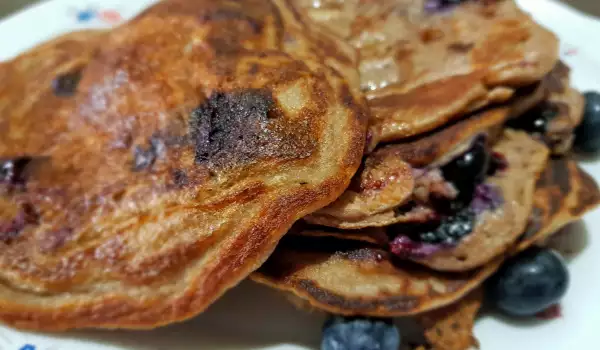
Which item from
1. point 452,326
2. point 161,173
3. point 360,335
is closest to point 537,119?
point 452,326

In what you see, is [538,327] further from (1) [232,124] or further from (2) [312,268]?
(1) [232,124]

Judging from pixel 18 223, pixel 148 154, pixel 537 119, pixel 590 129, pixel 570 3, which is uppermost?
pixel 18 223

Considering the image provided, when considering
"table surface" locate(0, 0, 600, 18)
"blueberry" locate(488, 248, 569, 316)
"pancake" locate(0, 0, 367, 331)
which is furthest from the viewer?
"table surface" locate(0, 0, 600, 18)

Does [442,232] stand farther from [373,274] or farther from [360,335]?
[360,335]

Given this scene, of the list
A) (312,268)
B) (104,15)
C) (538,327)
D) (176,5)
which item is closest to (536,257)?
(538,327)

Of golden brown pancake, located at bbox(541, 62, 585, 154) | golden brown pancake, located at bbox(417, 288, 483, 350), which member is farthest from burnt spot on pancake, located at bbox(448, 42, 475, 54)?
golden brown pancake, located at bbox(417, 288, 483, 350)

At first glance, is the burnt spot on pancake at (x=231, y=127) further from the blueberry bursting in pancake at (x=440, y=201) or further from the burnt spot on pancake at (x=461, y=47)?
the burnt spot on pancake at (x=461, y=47)

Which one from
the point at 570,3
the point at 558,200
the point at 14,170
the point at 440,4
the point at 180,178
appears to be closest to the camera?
the point at 180,178

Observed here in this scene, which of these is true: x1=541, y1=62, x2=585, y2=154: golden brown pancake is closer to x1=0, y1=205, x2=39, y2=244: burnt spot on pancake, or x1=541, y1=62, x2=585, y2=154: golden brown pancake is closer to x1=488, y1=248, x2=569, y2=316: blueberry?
x1=488, y1=248, x2=569, y2=316: blueberry
